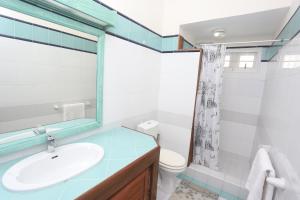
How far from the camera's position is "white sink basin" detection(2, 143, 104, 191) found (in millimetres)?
770

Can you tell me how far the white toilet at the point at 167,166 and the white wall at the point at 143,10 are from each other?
1327 mm

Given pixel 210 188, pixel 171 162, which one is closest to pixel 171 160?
pixel 171 162

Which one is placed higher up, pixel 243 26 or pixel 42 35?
pixel 243 26

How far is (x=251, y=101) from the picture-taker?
7.96ft

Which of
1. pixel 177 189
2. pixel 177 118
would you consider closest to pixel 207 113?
pixel 177 118

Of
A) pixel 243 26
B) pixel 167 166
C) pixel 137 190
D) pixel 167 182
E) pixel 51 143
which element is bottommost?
pixel 167 182

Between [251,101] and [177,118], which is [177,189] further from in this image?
[251,101]

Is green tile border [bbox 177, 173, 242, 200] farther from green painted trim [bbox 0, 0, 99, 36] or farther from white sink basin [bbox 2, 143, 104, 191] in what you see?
green painted trim [bbox 0, 0, 99, 36]

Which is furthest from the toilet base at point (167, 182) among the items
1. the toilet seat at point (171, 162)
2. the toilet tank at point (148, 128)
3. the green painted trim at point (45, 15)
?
the green painted trim at point (45, 15)

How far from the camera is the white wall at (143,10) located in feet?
5.05

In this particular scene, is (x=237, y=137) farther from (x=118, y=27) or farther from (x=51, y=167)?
(x=51, y=167)

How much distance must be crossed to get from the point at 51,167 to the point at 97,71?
0.85m

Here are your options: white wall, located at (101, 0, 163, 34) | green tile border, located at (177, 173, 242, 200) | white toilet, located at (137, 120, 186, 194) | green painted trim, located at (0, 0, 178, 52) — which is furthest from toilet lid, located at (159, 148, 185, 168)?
white wall, located at (101, 0, 163, 34)

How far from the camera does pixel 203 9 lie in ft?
6.39
